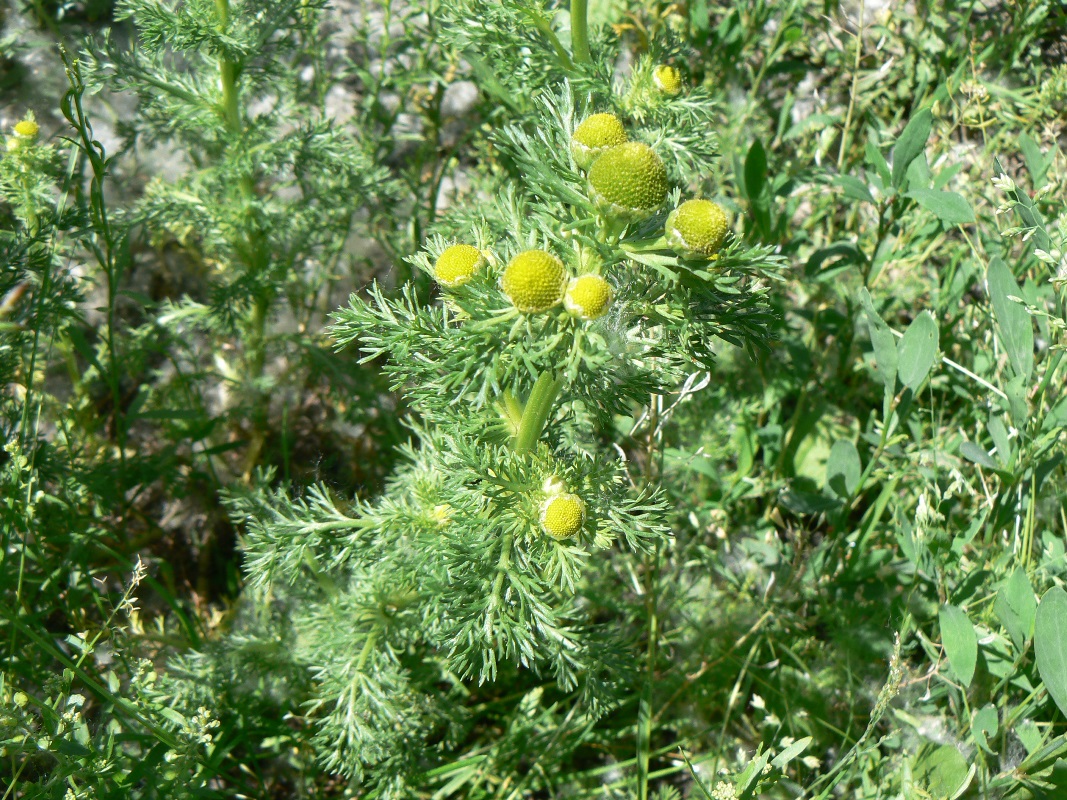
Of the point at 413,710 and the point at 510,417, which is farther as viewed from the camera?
the point at 413,710

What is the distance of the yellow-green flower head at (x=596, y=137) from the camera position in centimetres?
150

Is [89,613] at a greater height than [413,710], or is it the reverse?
[413,710]

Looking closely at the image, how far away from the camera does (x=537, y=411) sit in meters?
1.75

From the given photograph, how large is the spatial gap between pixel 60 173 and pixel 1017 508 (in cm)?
270

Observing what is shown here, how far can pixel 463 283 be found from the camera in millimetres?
1572

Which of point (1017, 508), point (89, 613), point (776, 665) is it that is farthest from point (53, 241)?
point (1017, 508)

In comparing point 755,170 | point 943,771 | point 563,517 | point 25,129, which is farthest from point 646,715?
point 25,129

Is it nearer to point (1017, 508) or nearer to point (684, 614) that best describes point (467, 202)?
point (684, 614)

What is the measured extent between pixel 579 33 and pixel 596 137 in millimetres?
816

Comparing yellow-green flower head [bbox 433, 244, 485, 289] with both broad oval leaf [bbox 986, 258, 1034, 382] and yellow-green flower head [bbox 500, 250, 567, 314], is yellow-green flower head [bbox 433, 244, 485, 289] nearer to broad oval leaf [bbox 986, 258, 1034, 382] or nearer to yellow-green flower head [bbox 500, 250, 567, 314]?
yellow-green flower head [bbox 500, 250, 567, 314]

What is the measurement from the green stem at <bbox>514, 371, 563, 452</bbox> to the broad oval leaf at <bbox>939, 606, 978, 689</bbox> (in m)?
0.99

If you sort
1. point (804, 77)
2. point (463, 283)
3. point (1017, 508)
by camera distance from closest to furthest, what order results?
point (463, 283), point (1017, 508), point (804, 77)

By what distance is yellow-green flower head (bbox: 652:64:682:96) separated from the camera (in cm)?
223

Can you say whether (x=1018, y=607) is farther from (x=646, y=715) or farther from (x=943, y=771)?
(x=646, y=715)
